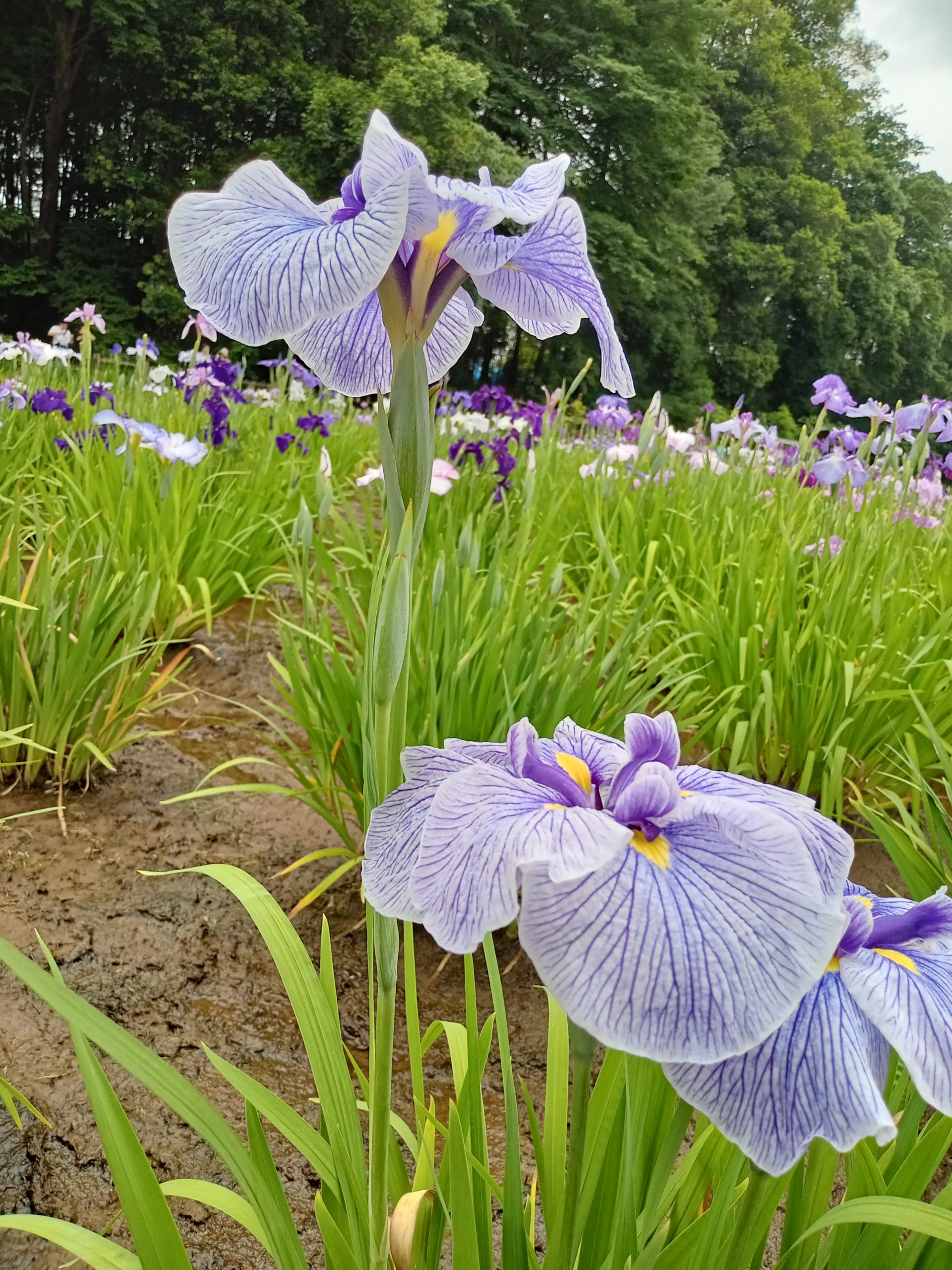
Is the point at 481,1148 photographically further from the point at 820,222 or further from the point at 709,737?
the point at 820,222

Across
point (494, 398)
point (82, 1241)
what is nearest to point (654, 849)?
point (82, 1241)

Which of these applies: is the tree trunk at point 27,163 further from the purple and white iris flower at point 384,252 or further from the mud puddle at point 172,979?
the purple and white iris flower at point 384,252

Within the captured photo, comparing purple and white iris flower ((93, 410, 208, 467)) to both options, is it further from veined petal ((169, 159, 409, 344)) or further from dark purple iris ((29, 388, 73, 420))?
veined petal ((169, 159, 409, 344))

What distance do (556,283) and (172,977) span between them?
1346 millimetres

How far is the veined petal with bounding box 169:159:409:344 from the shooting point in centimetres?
57

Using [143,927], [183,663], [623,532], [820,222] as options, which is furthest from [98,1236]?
[820,222]

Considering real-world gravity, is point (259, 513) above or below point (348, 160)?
below

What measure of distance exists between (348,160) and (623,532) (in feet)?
52.6

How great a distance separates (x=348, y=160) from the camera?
1631 centimetres

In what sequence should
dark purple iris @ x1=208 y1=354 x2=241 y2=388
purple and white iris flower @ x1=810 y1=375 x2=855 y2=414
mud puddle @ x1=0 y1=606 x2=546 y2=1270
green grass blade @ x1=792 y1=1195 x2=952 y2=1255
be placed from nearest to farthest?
green grass blade @ x1=792 y1=1195 x2=952 y2=1255, mud puddle @ x1=0 y1=606 x2=546 y2=1270, purple and white iris flower @ x1=810 y1=375 x2=855 y2=414, dark purple iris @ x1=208 y1=354 x2=241 y2=388

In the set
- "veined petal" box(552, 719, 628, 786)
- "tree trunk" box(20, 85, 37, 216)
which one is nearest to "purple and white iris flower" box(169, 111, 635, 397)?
"veined petal" box(552, 719, 628, 786)

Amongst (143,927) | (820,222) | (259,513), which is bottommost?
(143,927)

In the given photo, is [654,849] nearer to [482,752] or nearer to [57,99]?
[482,752]

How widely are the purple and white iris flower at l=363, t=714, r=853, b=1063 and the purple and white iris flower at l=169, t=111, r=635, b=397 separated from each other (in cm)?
36
